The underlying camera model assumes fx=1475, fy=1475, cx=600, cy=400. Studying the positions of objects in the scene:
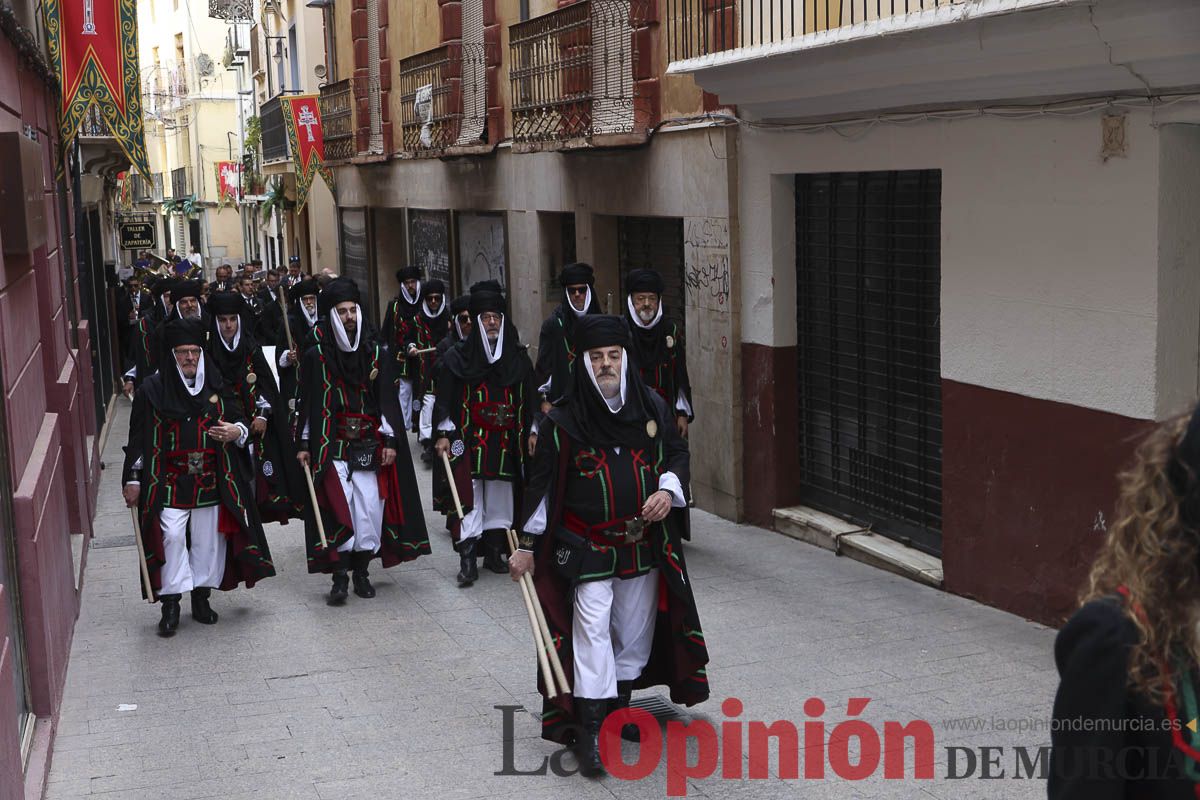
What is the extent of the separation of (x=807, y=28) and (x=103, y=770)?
6865 mm

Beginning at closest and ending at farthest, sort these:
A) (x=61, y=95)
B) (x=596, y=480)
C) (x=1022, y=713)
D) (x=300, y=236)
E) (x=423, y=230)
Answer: (x=596, y=480) → (x=1022, y=713) → (x=61, y=95) → (x=423, y=230) → (x=300, y=236)

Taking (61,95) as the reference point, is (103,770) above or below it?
below

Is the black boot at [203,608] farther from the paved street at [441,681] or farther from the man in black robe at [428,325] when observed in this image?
the man in black robe at [428,325]

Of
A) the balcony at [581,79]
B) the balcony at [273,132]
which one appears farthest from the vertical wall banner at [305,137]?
the balcony at [581,79]

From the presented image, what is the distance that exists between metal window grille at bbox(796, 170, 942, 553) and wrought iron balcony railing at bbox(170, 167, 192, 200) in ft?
151

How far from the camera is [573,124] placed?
45.3ft

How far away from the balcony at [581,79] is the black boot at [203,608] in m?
5.48

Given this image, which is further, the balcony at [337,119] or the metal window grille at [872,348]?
the balcony at [337,119]

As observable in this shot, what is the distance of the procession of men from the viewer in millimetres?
6234

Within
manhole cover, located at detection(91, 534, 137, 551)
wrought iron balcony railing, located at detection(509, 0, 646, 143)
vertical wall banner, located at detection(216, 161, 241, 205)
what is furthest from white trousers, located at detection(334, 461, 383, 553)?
vertical wall banner, located at detection(216, 161, 241, 205)

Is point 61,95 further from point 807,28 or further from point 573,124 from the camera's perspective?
point 807,28

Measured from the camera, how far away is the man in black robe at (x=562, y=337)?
1052 cm

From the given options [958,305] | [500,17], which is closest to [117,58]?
[500,17]

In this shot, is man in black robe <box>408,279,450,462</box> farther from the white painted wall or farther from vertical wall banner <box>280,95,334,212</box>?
vertical wall banner <box>280,95,334,212</box>
